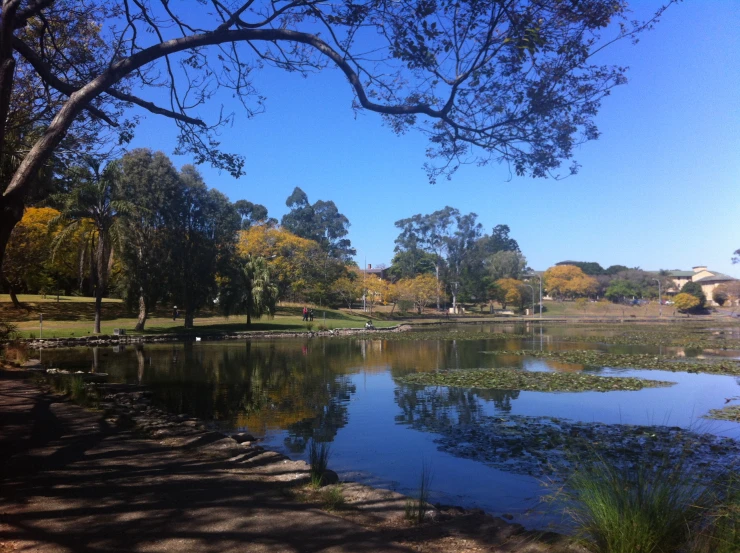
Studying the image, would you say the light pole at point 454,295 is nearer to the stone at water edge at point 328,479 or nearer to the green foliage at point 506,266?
the green foliage at point 506,266

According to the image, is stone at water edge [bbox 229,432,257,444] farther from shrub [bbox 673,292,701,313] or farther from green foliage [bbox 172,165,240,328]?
shrub [bbox 673,292,701,313]

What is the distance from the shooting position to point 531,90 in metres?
7.80

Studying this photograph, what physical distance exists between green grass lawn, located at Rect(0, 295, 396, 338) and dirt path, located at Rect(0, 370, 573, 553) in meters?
28.6

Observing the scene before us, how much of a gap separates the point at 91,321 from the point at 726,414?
41.7 metres

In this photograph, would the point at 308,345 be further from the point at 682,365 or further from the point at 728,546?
the point at 728,546

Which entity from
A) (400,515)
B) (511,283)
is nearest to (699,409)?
(400,515)

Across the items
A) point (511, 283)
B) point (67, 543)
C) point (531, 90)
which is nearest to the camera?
point (67, 543)

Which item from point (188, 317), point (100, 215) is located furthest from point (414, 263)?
point (100, 215)

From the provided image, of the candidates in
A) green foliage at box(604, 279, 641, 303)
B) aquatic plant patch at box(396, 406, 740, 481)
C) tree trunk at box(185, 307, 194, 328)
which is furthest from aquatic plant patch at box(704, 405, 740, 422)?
green foliage at box(604, 279, 641, 303)

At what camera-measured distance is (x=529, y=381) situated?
673 inches

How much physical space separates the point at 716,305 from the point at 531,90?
100517 mm

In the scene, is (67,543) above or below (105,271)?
below

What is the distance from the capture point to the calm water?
813cm

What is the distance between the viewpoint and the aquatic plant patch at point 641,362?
20.2m
